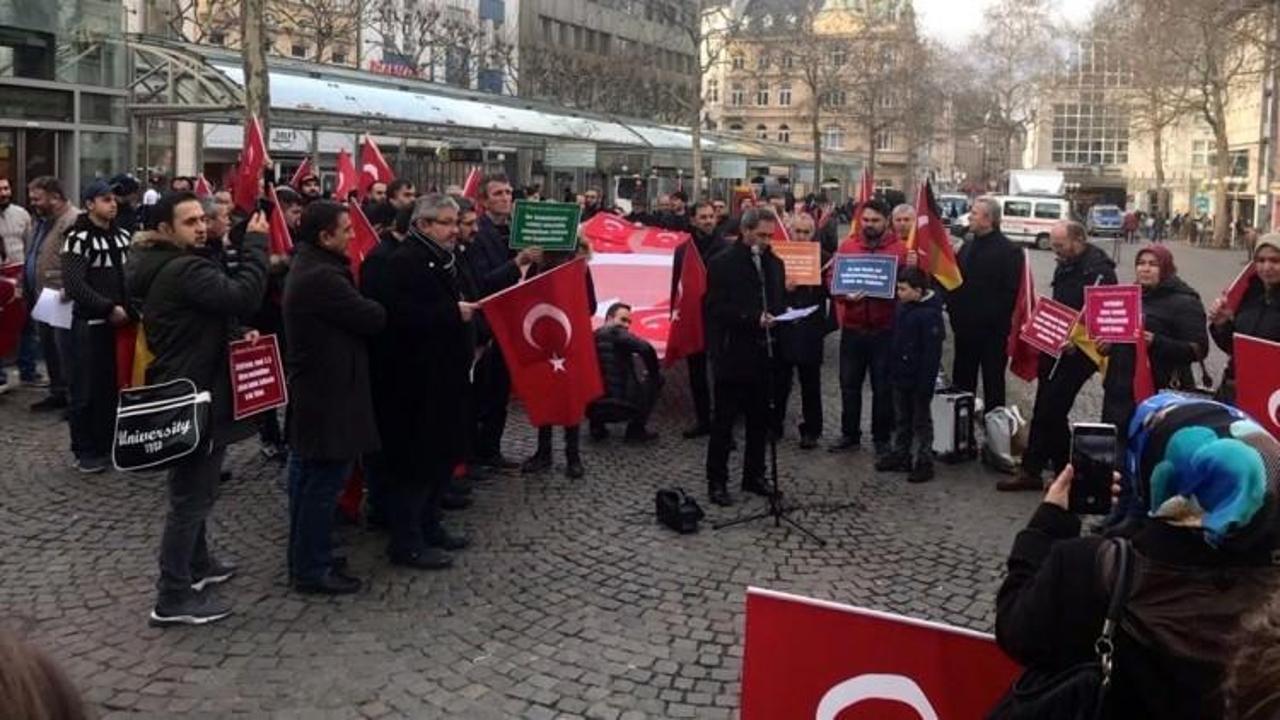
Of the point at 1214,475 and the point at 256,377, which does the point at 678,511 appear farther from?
the point at 1214,475

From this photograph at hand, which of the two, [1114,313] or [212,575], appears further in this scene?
[1114,313]

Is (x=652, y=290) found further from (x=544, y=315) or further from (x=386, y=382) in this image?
(x=386, y=382)

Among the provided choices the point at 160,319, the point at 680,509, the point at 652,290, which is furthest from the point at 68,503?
the point at 652,290

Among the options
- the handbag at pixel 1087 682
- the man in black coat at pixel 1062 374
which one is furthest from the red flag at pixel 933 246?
the handbag at pixel 1087 682

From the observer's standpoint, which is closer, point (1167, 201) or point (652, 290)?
point (652, 290)

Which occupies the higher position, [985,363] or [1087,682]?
[985,363]

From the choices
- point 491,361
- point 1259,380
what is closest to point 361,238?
point 491,361

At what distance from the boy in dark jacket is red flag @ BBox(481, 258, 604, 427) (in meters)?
2.30

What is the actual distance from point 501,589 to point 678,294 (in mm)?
4503

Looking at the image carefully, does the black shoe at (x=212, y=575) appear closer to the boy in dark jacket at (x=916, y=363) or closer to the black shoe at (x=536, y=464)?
the black shoe at (x=536, y=464)

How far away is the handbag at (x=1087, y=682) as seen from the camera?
2023mm

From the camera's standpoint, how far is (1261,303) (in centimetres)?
631

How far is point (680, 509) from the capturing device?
6.68m

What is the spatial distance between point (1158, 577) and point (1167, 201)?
87277 mm
